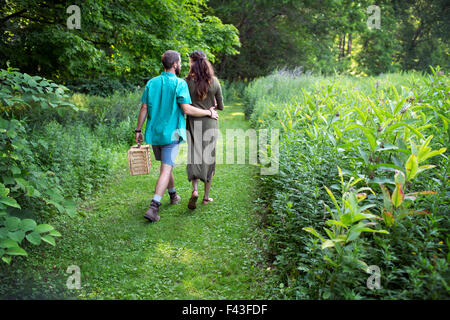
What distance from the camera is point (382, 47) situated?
1167 inches

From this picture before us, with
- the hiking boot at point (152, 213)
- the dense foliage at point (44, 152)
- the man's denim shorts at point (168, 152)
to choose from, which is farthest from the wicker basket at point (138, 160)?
the dense foliage at point (44, 152)

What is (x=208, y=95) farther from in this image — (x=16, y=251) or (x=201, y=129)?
(x=16, y=251)

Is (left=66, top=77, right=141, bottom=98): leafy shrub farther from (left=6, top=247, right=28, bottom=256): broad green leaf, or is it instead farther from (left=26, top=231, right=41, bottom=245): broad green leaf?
(left=6, top=247, right=28, bottom=256): broad green leaf

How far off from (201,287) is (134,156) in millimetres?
2164

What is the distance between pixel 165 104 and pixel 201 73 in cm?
68

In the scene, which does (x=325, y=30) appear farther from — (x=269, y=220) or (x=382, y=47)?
(x=269, y=220)

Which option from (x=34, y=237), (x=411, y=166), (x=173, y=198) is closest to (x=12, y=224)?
(x=34, y=237)

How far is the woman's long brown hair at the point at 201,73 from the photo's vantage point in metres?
4.53

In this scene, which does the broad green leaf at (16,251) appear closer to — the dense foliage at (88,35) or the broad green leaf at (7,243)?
the broad green leaf at (7,243)

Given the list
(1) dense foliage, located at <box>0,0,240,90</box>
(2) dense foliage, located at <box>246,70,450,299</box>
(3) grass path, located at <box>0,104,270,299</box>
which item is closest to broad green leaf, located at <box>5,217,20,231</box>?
(3) grass path, located at <box>0,104,270,299</box>

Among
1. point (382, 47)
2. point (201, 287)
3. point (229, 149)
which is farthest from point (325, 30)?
point (201, 287)

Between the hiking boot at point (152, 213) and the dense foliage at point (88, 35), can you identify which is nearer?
the hiking boot at point (152, 213)

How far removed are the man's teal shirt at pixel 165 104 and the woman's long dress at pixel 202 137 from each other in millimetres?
369

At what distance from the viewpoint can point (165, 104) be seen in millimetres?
4352
